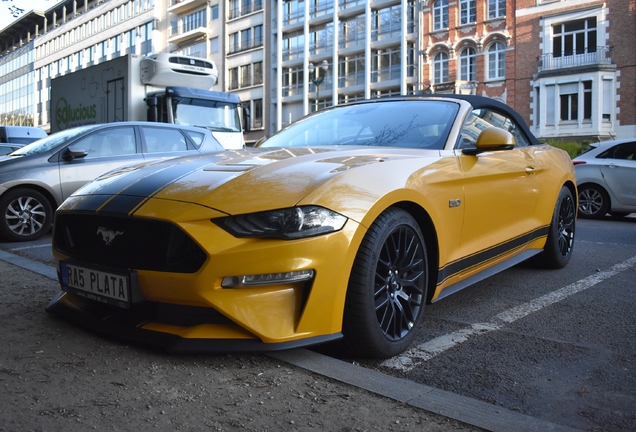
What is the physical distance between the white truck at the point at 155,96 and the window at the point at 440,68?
24.0 meters

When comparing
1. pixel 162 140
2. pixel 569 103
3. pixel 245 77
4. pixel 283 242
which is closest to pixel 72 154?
pixel 162 140

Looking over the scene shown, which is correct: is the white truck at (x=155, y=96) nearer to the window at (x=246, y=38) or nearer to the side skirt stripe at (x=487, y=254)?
the side skirt stripe at (x=487, y=254)

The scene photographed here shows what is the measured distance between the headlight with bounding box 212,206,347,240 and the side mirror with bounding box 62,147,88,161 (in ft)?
17.6

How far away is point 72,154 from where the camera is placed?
7344 mm

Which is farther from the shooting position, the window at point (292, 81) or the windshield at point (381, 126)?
the window at point (292, 81)

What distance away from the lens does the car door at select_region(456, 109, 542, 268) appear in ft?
12.1

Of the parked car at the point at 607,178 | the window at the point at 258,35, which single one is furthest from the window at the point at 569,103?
the window at the point at 258,35

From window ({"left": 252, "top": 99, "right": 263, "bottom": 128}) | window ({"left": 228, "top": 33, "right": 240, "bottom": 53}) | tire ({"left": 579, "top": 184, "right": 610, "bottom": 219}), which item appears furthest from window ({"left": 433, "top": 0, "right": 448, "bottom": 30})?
tire ({"left": 579, "top": 184, "right": 610, "bottom": 219})

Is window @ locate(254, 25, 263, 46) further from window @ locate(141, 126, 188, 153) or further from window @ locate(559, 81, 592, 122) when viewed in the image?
window @ locate(141, 126, 188, 153)

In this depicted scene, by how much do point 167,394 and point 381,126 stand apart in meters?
2.28

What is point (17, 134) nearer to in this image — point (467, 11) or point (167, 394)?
point (167, 394)

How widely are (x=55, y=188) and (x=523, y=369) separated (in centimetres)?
625

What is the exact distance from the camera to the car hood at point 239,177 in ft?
8.79

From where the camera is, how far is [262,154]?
3.58 metres
